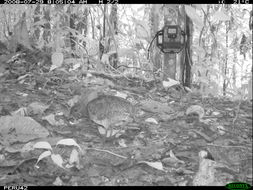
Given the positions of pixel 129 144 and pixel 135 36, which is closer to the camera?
pixel 129 144

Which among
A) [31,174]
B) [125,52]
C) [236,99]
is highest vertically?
[125,52]

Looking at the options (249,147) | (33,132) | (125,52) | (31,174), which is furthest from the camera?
(125,52)

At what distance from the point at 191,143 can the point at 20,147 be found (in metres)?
1.06

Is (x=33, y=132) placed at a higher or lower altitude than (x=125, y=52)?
lower

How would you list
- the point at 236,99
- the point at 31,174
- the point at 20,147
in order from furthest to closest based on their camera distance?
the point at 236,99 < the point at 20,147 < the point at 31,174

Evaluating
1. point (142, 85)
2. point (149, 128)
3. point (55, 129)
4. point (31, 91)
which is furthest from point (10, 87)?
point (149, 128)

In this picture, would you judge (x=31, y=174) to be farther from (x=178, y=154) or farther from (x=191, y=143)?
(x=191, y=143)

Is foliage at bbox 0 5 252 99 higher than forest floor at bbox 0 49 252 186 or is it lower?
higher

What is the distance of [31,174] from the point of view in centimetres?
169

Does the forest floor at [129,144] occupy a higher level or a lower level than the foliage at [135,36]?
lower

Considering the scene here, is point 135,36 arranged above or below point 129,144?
above

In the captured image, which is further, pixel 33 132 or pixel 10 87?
pixel 10 87

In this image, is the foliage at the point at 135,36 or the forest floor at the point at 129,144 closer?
the forest floor at the point at 129,144

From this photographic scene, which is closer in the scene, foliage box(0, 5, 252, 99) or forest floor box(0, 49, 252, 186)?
forest floor box(0, 49, 252, 186)
